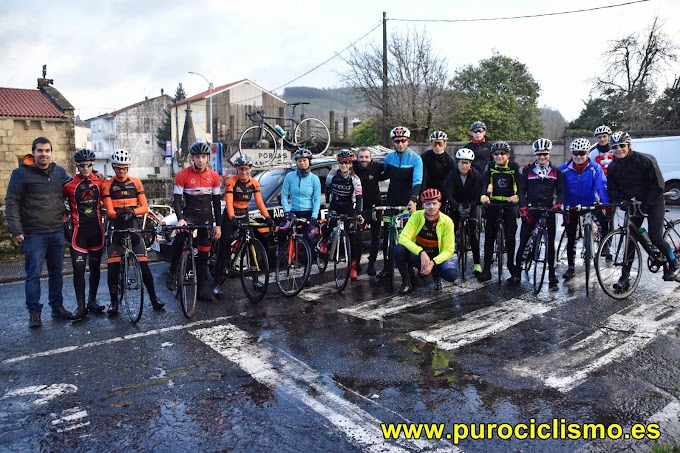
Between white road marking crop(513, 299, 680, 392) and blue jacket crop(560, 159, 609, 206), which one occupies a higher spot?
blue jacket crop(560, 159, 609, 206)

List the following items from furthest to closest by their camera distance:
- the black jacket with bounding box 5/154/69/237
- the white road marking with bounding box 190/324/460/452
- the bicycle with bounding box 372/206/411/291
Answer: the bicycle with bounding box 372/206/411/291, the black jacket with bounding box 5/154/69/237, the white road marking with bounding box 190/324/460/452

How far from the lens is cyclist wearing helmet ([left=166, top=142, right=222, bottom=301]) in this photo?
717 cm

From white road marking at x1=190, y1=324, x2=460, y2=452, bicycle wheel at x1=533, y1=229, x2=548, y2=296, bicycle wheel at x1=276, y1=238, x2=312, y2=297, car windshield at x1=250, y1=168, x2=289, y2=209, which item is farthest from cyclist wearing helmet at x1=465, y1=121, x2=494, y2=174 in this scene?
white road marking at x1=190, y1=324, x2=460, y2=452

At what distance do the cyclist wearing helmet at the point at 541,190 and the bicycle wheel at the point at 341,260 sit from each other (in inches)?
94.9

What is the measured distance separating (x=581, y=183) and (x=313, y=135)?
12.8 m

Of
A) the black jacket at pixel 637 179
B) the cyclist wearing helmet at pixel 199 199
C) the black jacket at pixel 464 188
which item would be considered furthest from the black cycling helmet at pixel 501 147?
the cyclist wearing helmet at pixel 199 199

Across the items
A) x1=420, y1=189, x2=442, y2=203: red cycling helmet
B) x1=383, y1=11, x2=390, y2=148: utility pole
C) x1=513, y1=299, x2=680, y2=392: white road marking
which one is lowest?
x1=513, y1=299, x2=680, y2=392: white road marking

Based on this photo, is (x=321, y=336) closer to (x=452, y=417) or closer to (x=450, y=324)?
(x=450, y=324)

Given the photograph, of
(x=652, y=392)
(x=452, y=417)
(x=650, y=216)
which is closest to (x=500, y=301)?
(x=650, y=216)

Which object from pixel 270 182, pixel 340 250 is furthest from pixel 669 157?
pixel 340 250

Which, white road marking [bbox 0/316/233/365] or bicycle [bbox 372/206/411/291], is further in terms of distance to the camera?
bicycle [bbox 372/206/411/291]

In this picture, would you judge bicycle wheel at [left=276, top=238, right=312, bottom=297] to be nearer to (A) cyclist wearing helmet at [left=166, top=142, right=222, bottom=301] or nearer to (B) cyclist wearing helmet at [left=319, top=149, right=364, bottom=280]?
(B) cyclist wearing helmet at [left=319, top=149, right=364, bottom=280]

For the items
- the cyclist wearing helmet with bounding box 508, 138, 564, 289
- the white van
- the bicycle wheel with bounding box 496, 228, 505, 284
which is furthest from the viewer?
the white van

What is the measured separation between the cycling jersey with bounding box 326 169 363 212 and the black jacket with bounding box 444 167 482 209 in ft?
4.33
